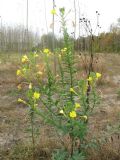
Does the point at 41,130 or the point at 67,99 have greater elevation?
the point at 67,99

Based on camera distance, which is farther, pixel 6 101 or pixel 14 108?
pixel 6 101

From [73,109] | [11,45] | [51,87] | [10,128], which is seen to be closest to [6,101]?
[10,128]

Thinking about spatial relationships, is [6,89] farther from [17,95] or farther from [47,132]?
[47,132]

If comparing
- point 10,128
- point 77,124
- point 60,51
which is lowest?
point 10,128

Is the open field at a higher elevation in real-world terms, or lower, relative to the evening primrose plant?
lower

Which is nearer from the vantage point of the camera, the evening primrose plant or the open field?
the evening primrose plant

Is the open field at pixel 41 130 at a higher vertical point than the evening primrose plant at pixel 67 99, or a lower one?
lower

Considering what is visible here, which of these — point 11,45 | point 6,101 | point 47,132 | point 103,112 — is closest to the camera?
point 47,132

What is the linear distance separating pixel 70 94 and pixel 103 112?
1.98 meters

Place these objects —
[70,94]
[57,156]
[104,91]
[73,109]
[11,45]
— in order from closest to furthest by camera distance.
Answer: [73,109] < [57,156] < [70,94] < [104,91] < [11,45]

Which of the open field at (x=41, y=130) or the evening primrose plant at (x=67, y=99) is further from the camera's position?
the open field at (x=41, y=130)

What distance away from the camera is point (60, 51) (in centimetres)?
247

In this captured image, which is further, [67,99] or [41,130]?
[41,130]

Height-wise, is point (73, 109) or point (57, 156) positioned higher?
point (73, 109)
